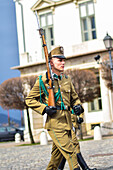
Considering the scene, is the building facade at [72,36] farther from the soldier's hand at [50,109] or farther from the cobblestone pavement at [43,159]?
the soldier's hand at [50,109]

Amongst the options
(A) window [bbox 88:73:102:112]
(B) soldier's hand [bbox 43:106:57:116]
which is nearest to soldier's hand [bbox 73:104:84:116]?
(B) soldier's hand [bbox 43:106:57:116]

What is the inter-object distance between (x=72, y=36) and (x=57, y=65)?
69.1 feet

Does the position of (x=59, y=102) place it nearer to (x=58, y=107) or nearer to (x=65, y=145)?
(x=58, y=107)

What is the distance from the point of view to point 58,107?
513 centimetres

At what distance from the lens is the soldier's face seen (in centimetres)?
530

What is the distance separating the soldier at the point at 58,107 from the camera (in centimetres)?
492

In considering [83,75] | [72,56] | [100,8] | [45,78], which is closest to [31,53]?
[72,56]

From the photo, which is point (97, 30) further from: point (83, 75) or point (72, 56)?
point (83, 75)

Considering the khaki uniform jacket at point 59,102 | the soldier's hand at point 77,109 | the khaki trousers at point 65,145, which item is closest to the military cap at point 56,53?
the khaki uniform jacket at point 59,102

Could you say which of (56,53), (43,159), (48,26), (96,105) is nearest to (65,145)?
(56,53)

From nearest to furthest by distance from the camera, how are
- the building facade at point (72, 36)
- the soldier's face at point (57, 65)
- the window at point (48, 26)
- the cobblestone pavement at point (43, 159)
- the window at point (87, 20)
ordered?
the soldier's face at point (57, 65) → the cobblestone pavement at point (43, 159) → the building facade at point (72, 36) → the window at point (87, 20) → the window at point (48, 26)

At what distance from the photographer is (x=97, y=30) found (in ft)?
82.7

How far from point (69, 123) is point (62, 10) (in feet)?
72.9

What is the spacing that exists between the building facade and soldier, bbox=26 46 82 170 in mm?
17688
